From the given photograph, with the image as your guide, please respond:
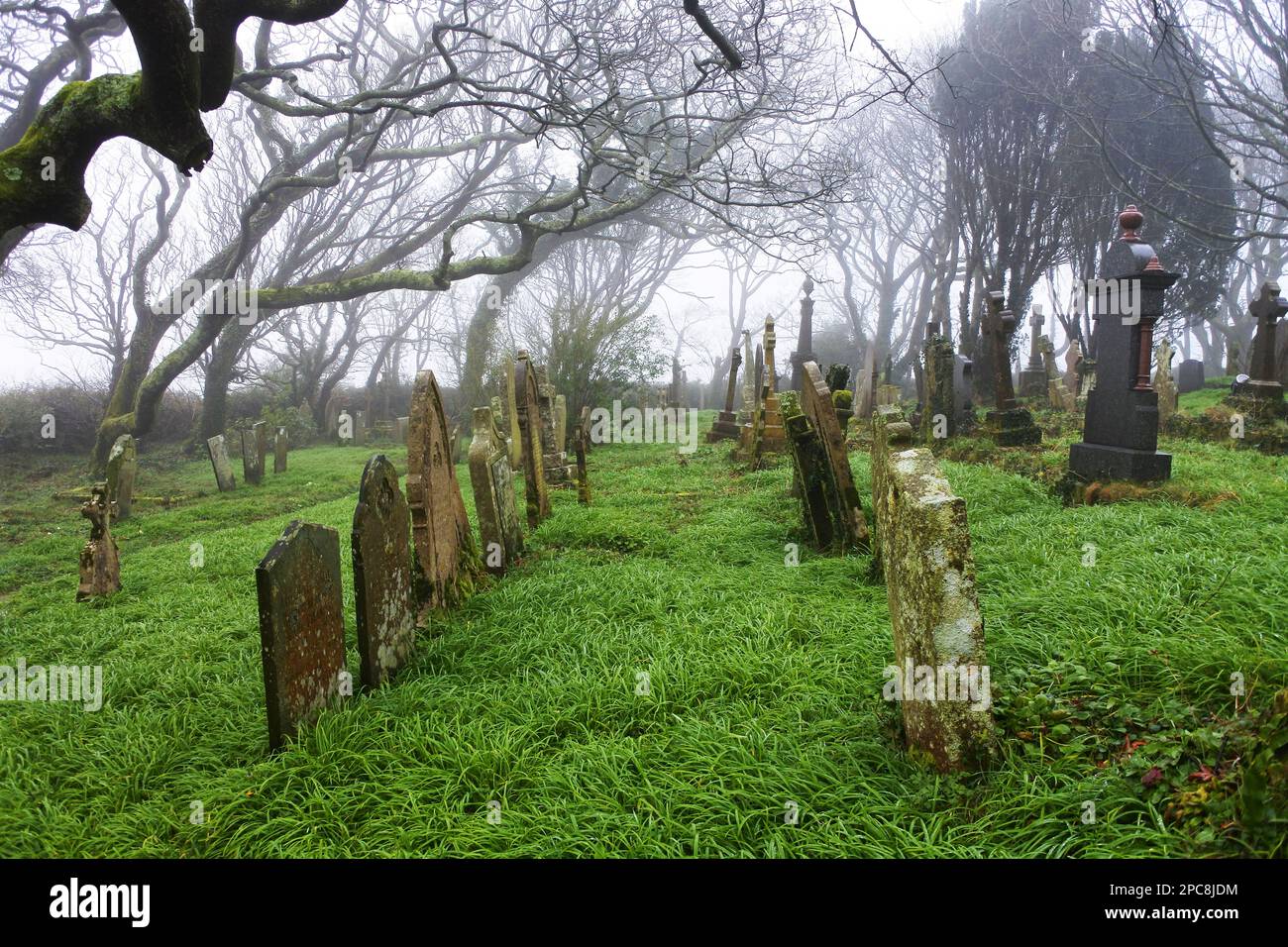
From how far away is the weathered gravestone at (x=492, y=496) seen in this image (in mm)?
5797

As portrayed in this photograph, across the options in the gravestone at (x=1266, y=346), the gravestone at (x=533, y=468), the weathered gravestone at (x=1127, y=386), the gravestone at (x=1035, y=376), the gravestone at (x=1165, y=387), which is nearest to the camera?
the weathered gravestone at (x=1127, y=386)

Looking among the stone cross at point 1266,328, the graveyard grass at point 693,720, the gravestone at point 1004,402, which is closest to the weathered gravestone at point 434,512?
the graveyard grass at point 693,720

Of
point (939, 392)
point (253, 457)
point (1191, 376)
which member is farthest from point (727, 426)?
point (1191, 376)

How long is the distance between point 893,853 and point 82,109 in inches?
252

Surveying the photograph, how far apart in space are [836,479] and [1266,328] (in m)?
11.1

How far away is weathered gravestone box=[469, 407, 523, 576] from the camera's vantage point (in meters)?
5.80

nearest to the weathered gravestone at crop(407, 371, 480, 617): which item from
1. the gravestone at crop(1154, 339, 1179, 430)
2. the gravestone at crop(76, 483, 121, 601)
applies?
the gravestone at crop(76, 483, 121, 601)

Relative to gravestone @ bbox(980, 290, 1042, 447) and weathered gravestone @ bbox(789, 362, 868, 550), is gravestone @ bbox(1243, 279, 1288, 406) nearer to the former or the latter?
gravestone @ bbox(980, 290, 1042, 447)

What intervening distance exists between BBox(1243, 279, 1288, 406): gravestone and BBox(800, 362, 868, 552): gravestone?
1032 cm

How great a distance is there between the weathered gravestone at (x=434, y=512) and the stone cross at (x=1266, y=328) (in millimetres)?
13819

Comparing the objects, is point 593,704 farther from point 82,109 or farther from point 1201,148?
point 1201,148

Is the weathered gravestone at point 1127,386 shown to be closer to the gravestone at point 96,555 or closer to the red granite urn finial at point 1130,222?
the red granite urn finial at point 1130,222
